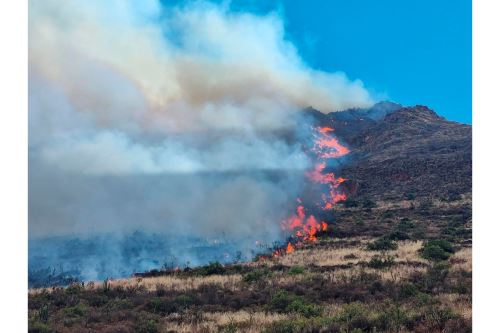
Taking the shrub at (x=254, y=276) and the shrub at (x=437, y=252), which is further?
the shrub at (x=437, y=252)

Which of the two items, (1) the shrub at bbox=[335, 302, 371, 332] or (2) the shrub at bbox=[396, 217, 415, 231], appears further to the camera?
(2) the shrub at bbox=[396, 217, 415, 231]

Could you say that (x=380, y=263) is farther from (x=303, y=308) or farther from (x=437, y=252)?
(x=303, y=308)

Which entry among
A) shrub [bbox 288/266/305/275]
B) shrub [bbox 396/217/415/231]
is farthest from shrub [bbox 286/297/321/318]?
shrub [bbox 396/217/415/231]

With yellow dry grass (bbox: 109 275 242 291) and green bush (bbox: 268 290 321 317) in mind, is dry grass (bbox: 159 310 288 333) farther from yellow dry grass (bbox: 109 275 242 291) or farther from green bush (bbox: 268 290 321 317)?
yellow dry grass (bbox: 109 275 242 291)

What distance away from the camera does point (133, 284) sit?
62.5ft

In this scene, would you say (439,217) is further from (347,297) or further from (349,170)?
(349,170)

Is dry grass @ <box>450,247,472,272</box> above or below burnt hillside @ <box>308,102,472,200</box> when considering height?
below

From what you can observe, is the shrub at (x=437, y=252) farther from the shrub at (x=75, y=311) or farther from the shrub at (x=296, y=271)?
the shrub at (x=75, y=311)

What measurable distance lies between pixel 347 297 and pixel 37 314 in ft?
34.0

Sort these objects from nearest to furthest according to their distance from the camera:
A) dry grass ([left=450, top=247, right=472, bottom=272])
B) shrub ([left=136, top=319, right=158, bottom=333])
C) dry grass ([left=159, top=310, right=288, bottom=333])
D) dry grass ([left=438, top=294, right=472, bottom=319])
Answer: dry grass ([left=438, top=294, right=472, bottom=319]), dry grass ([left=159, top=310, right=288, bottom=333]), shrub ([left=136, top=319, right=158, bottom=333]), dry grass ([left=450, top=247, right=472, bottom=272])
